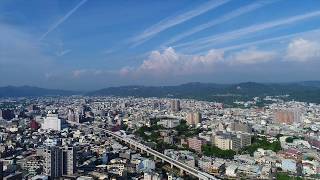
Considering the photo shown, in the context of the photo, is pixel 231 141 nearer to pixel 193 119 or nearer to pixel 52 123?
pixel 193 119

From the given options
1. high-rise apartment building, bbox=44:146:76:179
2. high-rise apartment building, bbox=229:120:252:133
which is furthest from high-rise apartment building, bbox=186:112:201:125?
high-rise apartment building, bbox=44:146:76:179

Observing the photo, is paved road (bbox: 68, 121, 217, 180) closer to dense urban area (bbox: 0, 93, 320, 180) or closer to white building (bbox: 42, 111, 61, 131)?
dense urban area (bbox: 0, 93, 320, 180)

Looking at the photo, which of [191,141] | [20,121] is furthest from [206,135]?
[20,121]

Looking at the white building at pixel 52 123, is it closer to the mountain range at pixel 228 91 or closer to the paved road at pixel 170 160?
the paved road at pixel 170 160

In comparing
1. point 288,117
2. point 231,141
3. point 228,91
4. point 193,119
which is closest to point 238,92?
point 228,91

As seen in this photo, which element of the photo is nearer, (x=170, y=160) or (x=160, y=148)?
(x=170, y=160)

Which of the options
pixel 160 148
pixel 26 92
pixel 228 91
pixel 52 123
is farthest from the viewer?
pixel 26 92

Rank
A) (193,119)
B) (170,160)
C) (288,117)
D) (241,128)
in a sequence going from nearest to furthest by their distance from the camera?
(170,160)
(241,128)
(288,117)
(193,119)

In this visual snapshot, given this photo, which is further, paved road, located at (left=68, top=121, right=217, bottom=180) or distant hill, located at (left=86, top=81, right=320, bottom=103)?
distant hill, located at (left=86, top=81, right=320, bottom=103)

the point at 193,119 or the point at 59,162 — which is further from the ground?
the point at 193,119

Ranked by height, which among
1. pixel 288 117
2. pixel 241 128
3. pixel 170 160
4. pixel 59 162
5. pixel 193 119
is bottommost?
pixel 170 160
